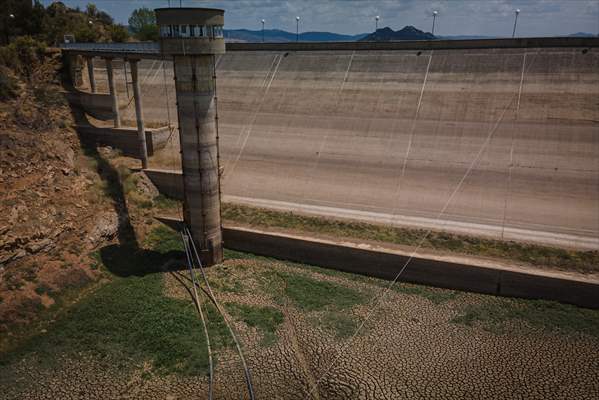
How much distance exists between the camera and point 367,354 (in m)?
16.0

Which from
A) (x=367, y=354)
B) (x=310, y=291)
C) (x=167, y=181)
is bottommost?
(x=367, y=354)

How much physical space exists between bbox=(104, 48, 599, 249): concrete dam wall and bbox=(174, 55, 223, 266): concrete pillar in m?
7.07

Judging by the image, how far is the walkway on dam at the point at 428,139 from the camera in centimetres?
2572

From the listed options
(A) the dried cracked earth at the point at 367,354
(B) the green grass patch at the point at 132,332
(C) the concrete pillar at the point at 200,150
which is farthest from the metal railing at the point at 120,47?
(A) the dried cracked earth at the point at 367,354

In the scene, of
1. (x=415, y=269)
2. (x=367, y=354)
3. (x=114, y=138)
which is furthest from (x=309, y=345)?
(x=114, y=138)

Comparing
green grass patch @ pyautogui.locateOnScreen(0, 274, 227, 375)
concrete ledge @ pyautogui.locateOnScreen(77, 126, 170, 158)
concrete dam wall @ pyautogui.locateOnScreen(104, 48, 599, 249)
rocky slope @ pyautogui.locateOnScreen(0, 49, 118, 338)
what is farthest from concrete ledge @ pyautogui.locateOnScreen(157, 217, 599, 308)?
concrete ledge @ pyautogui.locateOnScreen(77, 126, 170, 158)

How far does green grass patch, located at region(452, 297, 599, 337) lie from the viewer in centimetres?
1750

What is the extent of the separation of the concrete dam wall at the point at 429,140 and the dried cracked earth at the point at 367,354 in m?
6.84

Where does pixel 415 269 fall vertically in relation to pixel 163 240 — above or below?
below

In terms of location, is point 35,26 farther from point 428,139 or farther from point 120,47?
point 428,139

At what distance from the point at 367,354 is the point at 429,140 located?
62.2 feet

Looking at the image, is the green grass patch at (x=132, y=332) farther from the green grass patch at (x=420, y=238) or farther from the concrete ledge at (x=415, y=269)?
the green grass patch at (x=420, y=238)

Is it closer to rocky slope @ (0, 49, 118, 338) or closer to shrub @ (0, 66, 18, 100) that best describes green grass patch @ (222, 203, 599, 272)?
rocky slope @ (0, 49, 118, 338)

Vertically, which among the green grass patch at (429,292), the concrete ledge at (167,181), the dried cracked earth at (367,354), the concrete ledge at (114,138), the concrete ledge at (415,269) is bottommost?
the dried cracked earth at (367,354)
